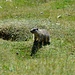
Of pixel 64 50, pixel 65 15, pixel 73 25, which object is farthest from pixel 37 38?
pixel 65 15

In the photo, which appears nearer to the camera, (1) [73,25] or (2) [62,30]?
(2) [62,30]

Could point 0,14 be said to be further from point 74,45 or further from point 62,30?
point 74,45

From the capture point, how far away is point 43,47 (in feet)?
63.5

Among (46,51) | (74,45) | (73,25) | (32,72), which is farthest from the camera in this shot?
(73,25)

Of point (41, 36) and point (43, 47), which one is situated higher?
point (41, 36)

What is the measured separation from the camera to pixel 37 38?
1961 cm

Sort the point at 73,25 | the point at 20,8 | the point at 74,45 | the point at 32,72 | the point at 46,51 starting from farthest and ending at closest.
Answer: the point at 20,8 → the point at 73,25 → the point at 74,45 → the point at 46,51 → the point at 32,72

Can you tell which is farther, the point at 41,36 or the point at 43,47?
the point at 41,36

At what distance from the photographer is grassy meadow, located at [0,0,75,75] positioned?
9.94 m

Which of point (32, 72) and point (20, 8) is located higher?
point (32, 72)

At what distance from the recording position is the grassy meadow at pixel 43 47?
9.94 meters

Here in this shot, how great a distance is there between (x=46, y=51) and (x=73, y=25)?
23.0 feet

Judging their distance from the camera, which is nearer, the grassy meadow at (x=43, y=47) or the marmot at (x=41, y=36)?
the grassy meadow at (x=43, y=47)

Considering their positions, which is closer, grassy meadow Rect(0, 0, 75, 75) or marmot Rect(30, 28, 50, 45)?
grassy meadow Rect(0, 0, 75, 75)
